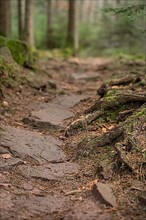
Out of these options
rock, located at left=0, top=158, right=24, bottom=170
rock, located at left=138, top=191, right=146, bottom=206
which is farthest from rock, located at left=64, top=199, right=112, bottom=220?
rock, located at left=0, top=158, right=24, bottom=170

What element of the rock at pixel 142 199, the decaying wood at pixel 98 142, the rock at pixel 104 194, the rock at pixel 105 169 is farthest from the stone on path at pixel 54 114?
the rock at pixel 142 199

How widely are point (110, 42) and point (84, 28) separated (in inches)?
280

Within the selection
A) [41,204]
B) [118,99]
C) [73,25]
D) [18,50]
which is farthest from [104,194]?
[73,25]

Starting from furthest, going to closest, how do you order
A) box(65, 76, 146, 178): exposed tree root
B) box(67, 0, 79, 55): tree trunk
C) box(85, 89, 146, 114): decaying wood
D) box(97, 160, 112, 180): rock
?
box(67, 0, 79, 55): tree trunk → box(85, 89, 146, 114): decaying wood → box(65, 76, 146, 178): exposed tree root → box(97, 160, 112, 180): rock

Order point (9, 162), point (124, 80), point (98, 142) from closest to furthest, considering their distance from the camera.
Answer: point (9, 162)
point (98, 142)
point (124, 80)

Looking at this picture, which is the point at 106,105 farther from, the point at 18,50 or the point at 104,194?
the point at 18,50

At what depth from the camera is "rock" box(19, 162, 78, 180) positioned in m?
5.71

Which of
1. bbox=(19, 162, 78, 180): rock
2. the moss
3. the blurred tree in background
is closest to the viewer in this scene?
bbox=(19, 162, 78, 180): rock

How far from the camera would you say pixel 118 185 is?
17.3 feet

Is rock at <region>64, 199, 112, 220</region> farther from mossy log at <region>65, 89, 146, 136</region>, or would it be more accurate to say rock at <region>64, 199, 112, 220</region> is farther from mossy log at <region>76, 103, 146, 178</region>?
mossy log at <region>65, 89, 146, 136</region>

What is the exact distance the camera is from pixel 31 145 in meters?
6.58

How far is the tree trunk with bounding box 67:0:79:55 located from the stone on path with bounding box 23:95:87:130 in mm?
11213

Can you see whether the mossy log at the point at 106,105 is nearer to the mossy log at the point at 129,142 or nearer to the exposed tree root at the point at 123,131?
the exposed tree root at the point at 123,131

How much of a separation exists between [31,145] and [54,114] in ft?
6.59
